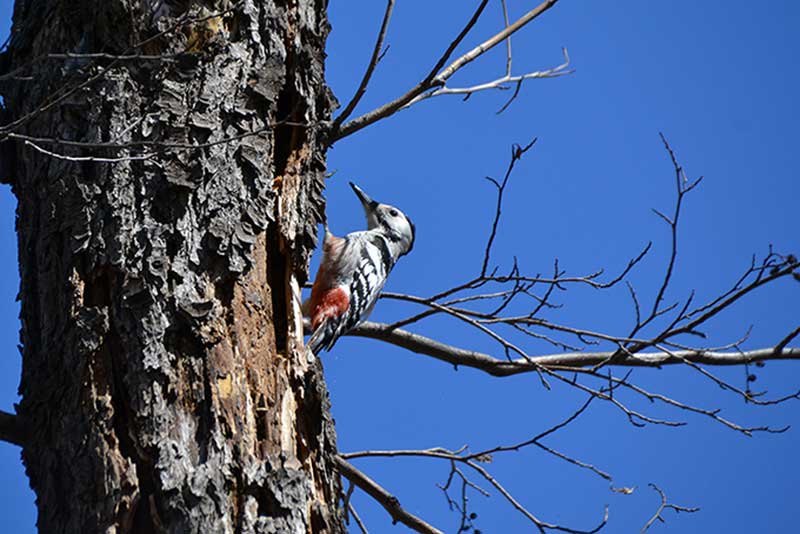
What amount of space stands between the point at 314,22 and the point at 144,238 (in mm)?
1042

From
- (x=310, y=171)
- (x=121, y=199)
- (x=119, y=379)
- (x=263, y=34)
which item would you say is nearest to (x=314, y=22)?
(x=263, y=34)

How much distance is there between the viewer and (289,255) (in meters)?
2.80

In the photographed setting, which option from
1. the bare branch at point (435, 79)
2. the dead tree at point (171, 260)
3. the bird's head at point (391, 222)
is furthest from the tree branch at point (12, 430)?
the bird's head at point (391, 222)

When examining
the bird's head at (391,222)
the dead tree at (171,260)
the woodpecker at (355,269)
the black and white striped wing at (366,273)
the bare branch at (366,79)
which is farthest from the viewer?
the bird's head at (391,222)

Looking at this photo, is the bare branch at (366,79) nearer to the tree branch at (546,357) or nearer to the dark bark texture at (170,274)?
the dark bark texture at (170,274)

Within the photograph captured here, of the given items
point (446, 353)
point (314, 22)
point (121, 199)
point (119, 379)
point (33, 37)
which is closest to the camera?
point (119, 379)

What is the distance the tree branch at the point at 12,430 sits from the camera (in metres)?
2.43

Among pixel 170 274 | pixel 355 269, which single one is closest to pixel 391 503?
pixel 170 274

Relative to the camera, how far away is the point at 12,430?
2436mm

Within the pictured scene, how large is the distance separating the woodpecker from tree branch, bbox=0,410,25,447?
6.29ft

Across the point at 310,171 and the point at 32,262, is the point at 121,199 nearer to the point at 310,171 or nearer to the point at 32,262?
the point at 32,262

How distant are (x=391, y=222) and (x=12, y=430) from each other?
3967mm

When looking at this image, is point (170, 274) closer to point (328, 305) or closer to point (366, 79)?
point (366, 79)

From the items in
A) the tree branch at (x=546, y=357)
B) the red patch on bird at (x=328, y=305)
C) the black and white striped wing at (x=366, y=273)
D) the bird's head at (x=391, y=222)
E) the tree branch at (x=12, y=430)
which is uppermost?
the bird's head at (x=391, y=222)
